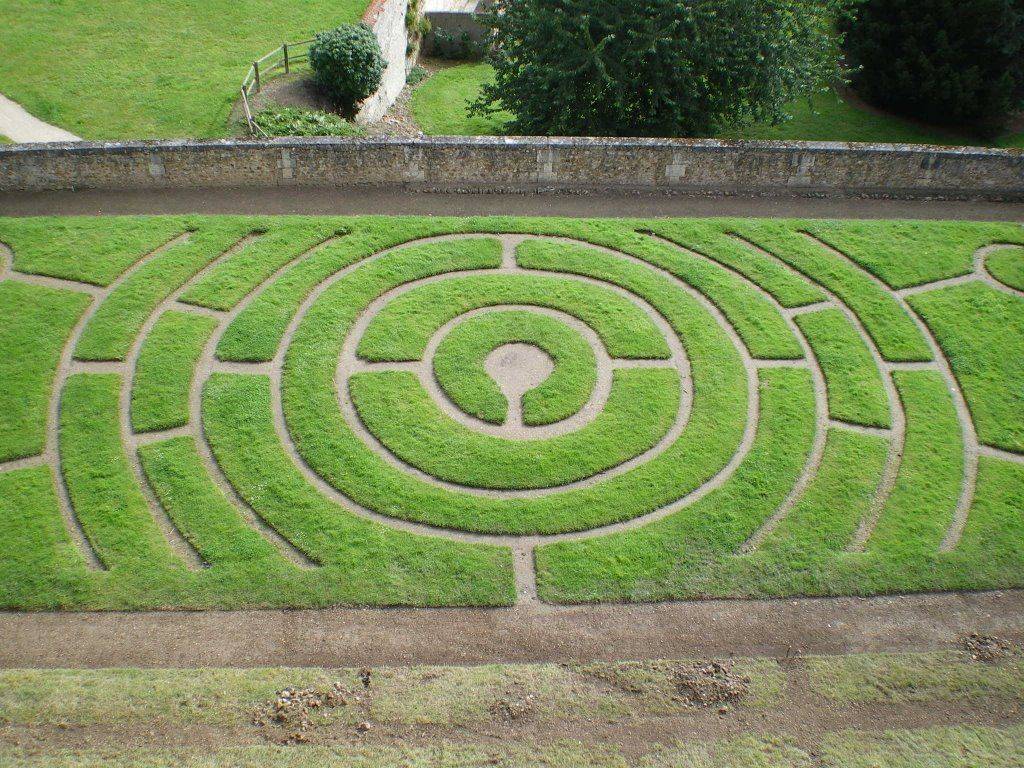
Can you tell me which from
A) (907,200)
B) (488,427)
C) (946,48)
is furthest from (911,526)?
(946,48)

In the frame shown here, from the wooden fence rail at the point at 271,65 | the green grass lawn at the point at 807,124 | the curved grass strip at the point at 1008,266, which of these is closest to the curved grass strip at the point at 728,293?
the curved grass strip at the point at 1008,266

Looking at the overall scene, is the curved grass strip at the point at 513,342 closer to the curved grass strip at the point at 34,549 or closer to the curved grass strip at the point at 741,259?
the curved grass strip at the point at 741,259

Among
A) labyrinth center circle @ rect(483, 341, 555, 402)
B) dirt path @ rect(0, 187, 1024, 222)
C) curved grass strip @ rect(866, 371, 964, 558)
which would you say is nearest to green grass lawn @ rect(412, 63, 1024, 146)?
dirt path @ rect(0, 187, 1024, 222)

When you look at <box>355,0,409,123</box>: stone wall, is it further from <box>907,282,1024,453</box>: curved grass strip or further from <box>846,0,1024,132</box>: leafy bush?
<box>907,282,1024,453</box>: curved grass strip

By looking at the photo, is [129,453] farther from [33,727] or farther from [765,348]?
[765,348]

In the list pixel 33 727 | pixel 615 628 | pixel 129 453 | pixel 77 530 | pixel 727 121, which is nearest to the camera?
pixel 33 727
